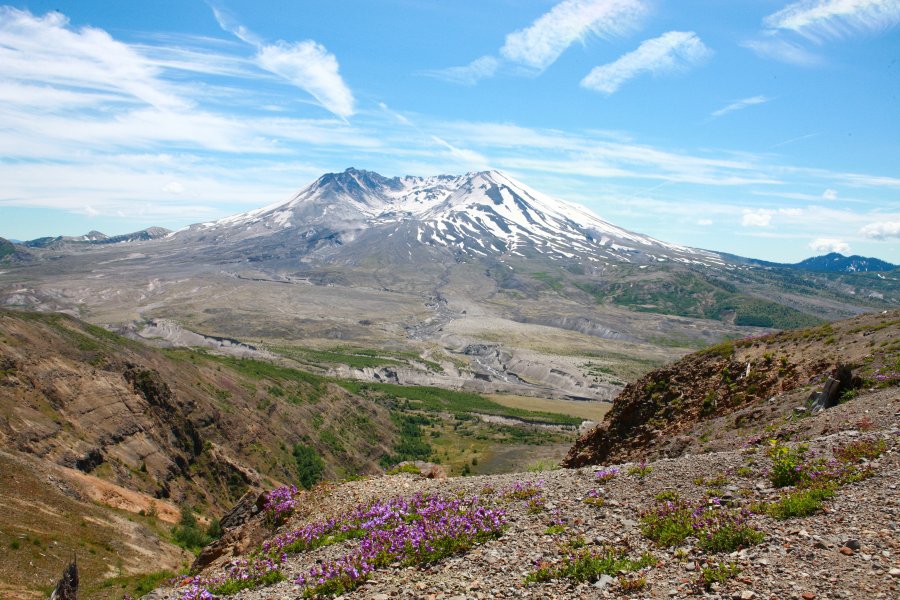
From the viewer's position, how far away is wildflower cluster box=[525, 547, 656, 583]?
787cm

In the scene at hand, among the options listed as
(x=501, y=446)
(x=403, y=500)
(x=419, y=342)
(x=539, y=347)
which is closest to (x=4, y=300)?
(x=419, y=342)

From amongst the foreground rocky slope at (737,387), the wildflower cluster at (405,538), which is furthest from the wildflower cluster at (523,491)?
the foreground rocky slope at (737,387)

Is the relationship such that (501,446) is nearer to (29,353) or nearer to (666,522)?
(29,353)

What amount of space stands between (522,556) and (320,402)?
64.8 meters

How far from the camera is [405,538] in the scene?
10047mm

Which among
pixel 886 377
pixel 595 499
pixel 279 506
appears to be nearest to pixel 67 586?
pixel 279 506

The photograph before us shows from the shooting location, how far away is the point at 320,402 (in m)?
70.7

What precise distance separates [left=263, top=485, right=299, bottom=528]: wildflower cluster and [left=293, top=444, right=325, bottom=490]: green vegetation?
34.2 metres

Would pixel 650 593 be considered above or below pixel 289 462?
above

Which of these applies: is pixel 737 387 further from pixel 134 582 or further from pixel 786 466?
pixel 134 582

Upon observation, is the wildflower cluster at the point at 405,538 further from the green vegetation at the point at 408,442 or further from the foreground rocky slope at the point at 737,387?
the green vegetation at the point at 408,442

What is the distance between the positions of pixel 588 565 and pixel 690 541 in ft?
5.08

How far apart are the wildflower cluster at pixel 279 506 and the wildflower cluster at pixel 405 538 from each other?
236 cm

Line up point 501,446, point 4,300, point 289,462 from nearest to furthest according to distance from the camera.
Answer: point 289,462 < point 501,446 < point 4,300
